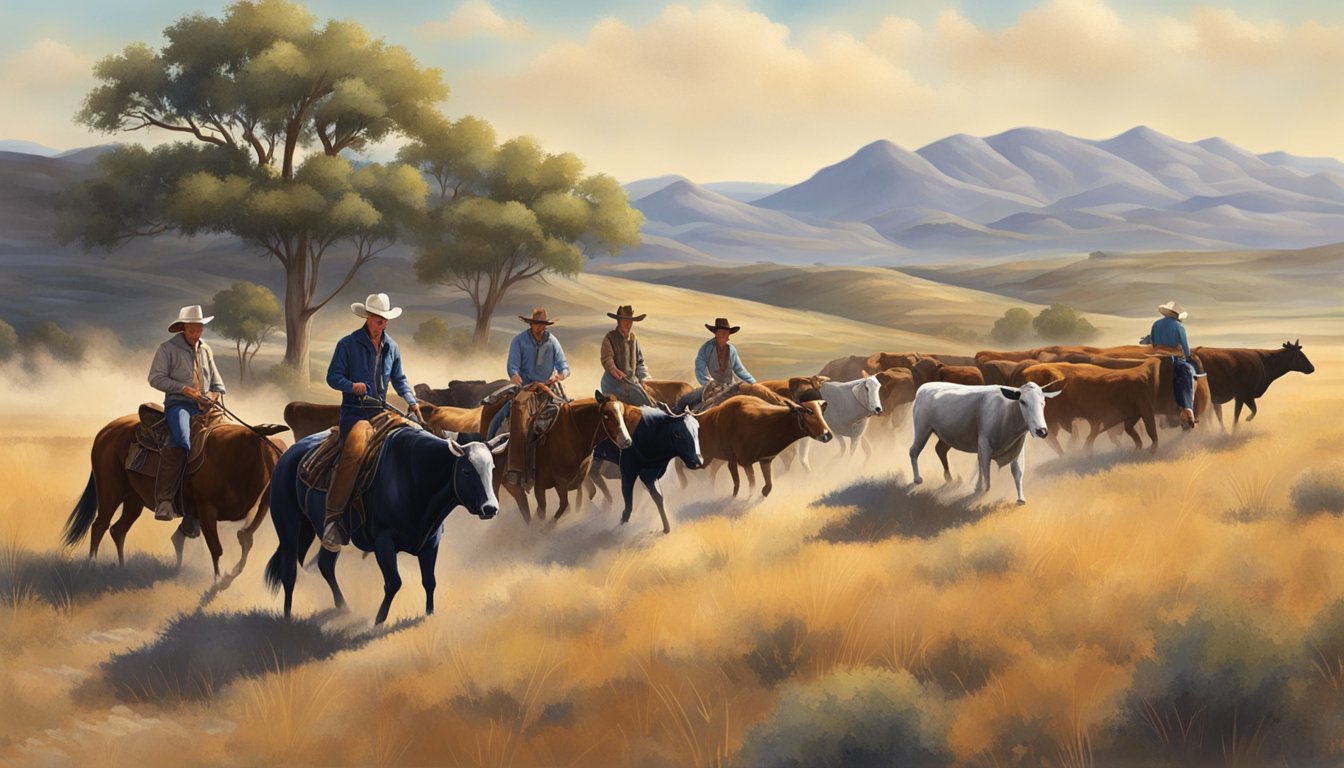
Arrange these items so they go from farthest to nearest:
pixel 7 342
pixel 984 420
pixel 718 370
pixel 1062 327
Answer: pixel 1062 327 → pixel 7 342 → pixel 718 370 → pixel 984 420

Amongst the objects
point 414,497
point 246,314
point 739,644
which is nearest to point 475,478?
point 414,497

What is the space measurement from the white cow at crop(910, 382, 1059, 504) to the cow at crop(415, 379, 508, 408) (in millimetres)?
6409

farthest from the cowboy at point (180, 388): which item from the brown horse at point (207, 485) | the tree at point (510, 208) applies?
the tree at point (510, 208)

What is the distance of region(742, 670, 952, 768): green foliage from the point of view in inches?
313

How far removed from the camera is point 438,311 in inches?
2489

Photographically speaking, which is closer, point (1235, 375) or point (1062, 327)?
point (1235, 375)

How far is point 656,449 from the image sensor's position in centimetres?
1301

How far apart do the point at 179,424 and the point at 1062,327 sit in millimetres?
57080

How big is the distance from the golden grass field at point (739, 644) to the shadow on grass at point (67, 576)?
32 mm

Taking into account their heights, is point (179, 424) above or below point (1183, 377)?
below

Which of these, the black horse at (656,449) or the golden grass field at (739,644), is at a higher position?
the black horse at (656,449)

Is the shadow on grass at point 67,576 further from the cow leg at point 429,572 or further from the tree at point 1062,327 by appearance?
the tree at point 1062,327

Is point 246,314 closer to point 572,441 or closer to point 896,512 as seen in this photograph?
point 572,441

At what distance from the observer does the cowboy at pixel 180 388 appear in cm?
1071
